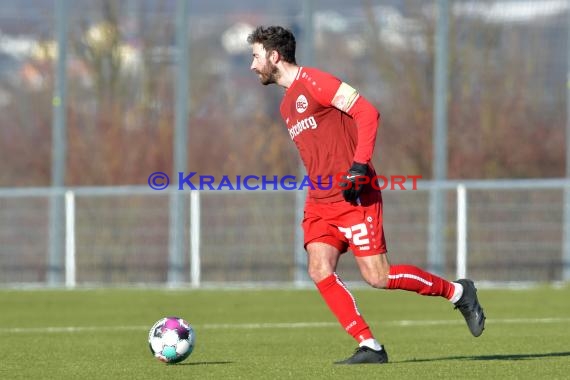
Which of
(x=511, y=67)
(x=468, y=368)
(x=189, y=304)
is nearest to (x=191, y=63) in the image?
(x=511, y=67)

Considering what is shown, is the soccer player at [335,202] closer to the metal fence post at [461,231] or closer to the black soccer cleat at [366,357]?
the black soccer cleat at [366,357]

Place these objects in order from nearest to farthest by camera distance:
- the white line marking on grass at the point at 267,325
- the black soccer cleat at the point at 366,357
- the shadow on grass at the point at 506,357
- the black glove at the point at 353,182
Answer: the black glove at the point at 353,182, the black soccer cleat at the point at 366,357, the shadow on grass at the point at 506,357, the white line marking on grass at the point at 267,325

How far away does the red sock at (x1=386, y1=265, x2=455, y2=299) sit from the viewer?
27.2ft

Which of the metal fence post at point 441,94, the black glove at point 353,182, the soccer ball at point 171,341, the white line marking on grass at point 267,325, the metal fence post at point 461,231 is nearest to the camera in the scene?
the black glove at point 353,182

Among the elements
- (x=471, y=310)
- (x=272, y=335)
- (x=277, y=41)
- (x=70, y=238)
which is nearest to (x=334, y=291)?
(x=471, y=310)

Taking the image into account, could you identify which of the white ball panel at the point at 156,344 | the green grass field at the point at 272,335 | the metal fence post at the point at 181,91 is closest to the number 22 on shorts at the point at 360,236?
the green grass field at the point at 272,335

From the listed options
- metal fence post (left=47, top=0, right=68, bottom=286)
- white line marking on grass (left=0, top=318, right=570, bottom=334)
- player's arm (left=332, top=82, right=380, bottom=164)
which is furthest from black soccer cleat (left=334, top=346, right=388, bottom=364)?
metal fence post (left=47, top=0, right=68, bottom=286)

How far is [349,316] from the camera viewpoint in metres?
8.26

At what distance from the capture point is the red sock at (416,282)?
8.29 m

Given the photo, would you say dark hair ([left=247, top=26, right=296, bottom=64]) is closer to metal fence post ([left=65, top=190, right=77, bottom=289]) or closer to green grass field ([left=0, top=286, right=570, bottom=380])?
green grass field ([left=0, top=286, right=570, bottom=380])

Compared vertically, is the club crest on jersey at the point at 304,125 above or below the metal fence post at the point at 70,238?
above

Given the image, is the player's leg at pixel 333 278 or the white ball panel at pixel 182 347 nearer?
the player's leg at pixel 333 278

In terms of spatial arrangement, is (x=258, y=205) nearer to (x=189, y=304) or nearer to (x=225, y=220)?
(x=225, y=220)

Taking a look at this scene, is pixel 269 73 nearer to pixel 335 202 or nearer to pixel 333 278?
pixel 335 202
